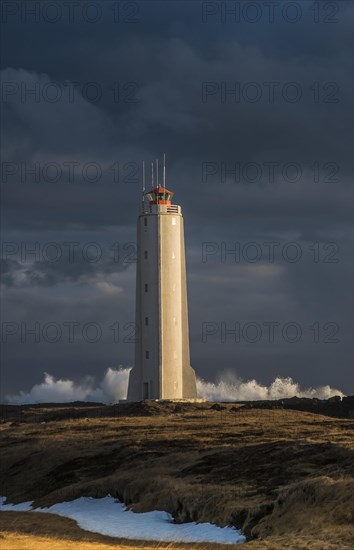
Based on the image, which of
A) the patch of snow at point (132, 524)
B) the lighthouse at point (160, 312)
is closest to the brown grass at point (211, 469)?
the patch of snow at point (132, 524)

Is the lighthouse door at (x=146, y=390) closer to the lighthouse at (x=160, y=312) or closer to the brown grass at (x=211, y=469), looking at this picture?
the lighthouse at (x=160, y=312)

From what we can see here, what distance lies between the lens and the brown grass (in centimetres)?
4588

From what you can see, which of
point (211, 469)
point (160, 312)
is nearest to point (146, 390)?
point (160, 312)

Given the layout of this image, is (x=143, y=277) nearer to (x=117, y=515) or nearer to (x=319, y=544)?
(x=117, y=515)

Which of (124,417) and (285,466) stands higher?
(124,417)

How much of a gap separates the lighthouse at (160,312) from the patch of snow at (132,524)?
46.7 m

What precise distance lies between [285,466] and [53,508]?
14.8m

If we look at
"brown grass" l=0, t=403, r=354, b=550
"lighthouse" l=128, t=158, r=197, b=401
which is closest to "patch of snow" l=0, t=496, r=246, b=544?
"brown grass" l=0, t=403, r=354, b=550

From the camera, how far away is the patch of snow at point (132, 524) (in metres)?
47.0

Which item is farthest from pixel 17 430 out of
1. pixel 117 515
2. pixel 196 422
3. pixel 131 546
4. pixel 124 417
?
pixel 131 546

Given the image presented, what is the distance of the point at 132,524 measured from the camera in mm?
51906

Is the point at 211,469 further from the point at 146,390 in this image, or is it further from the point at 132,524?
the point at 146,390

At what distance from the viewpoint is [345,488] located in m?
47.0

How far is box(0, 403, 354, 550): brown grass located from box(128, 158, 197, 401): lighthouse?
11245mm
